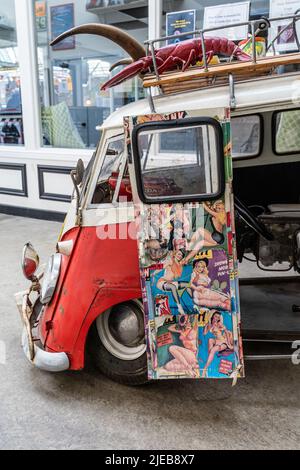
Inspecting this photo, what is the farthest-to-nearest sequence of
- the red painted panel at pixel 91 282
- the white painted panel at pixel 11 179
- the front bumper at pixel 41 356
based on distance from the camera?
the white painted panel at pixel 11 179
the front bumper at pixel 41 356
the red painted panel at pixel 91 282

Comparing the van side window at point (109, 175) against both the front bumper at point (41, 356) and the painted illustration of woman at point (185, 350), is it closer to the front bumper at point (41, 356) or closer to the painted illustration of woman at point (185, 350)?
the painted illustration of woman at point (185, 350)

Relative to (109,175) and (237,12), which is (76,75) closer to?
(237,12)

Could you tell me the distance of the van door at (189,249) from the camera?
2172mm

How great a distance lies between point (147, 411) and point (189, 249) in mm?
1033

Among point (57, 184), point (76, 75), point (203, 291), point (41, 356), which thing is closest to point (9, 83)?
point (76, 75)

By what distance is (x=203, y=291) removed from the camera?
226 centimetres

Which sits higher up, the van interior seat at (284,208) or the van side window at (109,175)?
the van side window at (109,175)

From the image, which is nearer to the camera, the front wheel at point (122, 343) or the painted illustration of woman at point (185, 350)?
the painted illustration of woman at point (185, 350)

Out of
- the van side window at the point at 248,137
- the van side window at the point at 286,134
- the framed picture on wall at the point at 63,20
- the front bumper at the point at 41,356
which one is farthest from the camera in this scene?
the framed picture on wall at the point at 63,20

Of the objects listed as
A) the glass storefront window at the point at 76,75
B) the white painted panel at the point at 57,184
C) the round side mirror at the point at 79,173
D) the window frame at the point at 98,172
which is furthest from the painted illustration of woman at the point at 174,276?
the white painted panel at the point at 57,184

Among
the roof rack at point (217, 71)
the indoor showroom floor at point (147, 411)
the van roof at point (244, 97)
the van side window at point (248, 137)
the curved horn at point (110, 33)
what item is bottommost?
the indoor showroom floor at point (147, 411)

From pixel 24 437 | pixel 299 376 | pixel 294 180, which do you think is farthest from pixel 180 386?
pixel 294 180

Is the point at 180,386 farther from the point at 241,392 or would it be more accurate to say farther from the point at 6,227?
the point at 6,227

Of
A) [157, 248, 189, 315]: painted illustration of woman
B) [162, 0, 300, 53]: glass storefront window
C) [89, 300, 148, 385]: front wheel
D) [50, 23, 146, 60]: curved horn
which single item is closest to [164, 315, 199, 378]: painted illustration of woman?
[157, 248, 189, 315]: painted illustration of woman
